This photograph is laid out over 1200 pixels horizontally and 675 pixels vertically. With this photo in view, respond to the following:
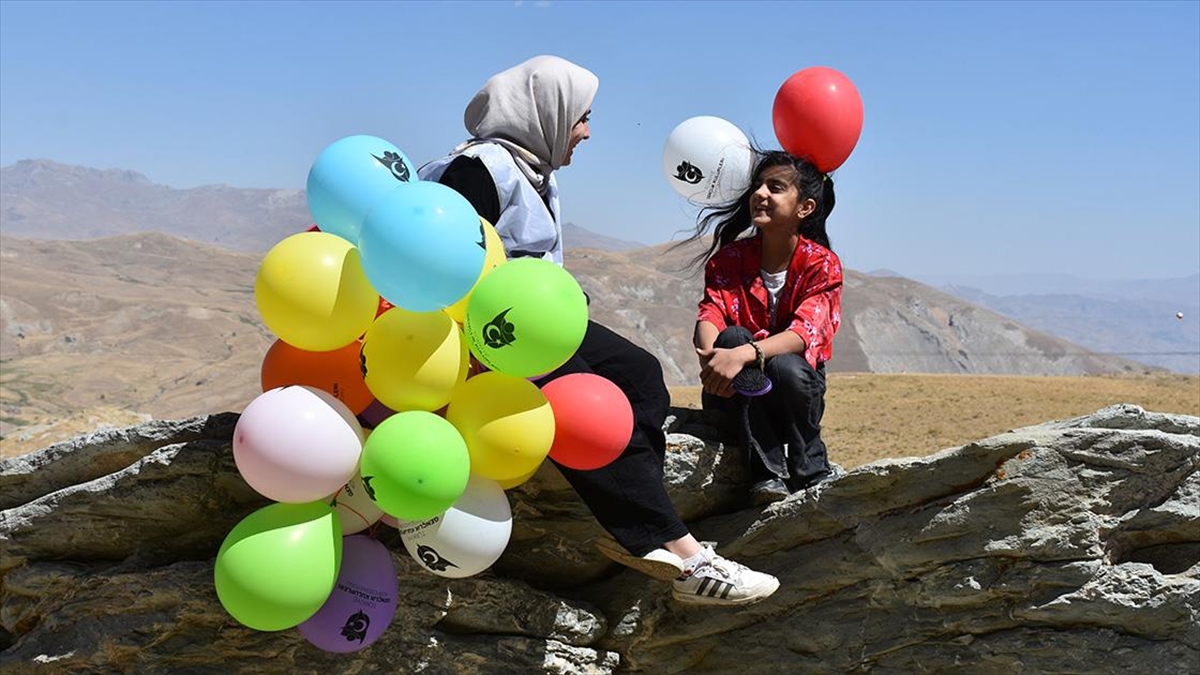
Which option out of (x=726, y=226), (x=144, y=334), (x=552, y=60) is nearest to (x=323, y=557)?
(x=552, y=60)

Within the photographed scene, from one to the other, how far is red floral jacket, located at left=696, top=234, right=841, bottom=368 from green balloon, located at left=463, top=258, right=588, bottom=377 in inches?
52.8

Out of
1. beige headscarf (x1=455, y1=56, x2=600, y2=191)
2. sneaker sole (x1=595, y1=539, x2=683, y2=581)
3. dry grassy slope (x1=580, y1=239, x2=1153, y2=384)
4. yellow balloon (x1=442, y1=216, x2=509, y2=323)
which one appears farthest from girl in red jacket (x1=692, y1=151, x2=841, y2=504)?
dry grassy slope (x1=580, y1=239, x2=1153, y2=384)

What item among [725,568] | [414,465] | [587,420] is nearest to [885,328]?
[725,568]

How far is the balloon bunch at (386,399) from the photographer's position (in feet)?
12.2

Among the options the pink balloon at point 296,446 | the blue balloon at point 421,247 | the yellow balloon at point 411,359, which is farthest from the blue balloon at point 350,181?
the pink balloon at point 296,446

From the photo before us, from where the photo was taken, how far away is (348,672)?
4.80 m

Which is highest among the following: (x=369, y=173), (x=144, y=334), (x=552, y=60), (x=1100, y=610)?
(x=552, y=60)

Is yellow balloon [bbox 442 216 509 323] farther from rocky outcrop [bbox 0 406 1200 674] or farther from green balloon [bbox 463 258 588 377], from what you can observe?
rocky outcrop [bbox 0 406 1200 674]

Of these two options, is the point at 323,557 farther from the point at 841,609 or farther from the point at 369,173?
the point at 841,609

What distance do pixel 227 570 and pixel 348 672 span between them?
1165 mm

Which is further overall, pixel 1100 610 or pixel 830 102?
pixel 830 102

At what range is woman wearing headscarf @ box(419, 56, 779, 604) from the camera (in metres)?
4.36

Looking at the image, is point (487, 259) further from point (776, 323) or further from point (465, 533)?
point (776, 323)

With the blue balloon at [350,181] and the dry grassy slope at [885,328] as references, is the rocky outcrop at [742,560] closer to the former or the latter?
the blue balloon at [350,181]
